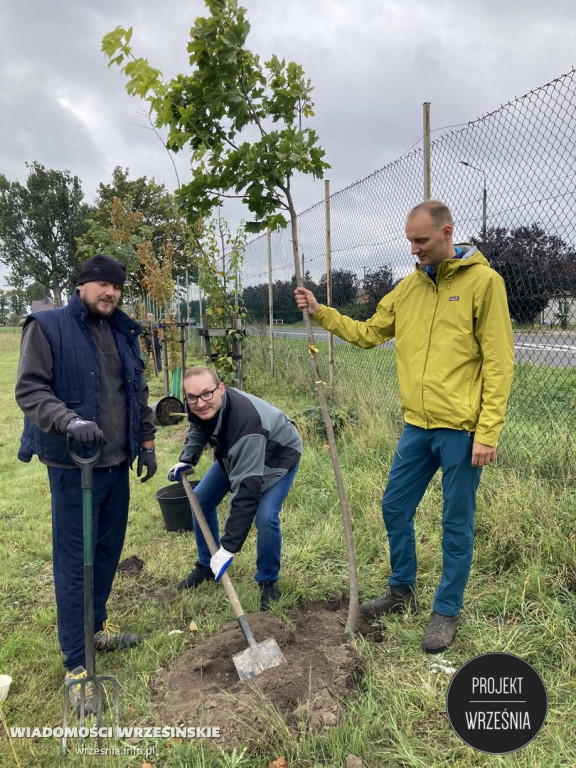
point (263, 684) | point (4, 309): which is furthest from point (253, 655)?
point (4, 309)

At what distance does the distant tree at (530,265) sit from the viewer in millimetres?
3402

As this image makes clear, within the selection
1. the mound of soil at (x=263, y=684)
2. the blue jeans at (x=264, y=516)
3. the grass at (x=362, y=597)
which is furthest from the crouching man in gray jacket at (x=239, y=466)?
the mound of soil at (x=263, y=684)

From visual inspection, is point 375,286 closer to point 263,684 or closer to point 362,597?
point 362,597

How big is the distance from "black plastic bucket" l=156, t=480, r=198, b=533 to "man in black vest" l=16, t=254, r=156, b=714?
4.31 feet

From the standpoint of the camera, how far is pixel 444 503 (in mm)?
2516

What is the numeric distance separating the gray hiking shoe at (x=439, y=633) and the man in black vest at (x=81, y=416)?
5.12 feet

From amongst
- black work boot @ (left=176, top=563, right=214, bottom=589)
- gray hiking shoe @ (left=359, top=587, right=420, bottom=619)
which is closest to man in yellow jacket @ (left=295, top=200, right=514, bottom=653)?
gray hiking shoe @ (left=359, top=587, right=420, bottom=619)

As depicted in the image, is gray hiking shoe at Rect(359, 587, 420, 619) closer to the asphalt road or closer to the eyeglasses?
the eyeglasses

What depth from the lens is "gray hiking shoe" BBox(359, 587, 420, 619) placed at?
2.82 meters

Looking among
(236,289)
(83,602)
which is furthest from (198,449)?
(236,289)

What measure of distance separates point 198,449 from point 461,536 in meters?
1.61

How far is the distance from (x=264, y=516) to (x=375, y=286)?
11.0ft

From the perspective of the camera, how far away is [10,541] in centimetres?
411

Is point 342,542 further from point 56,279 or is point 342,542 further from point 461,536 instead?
point 56,279
